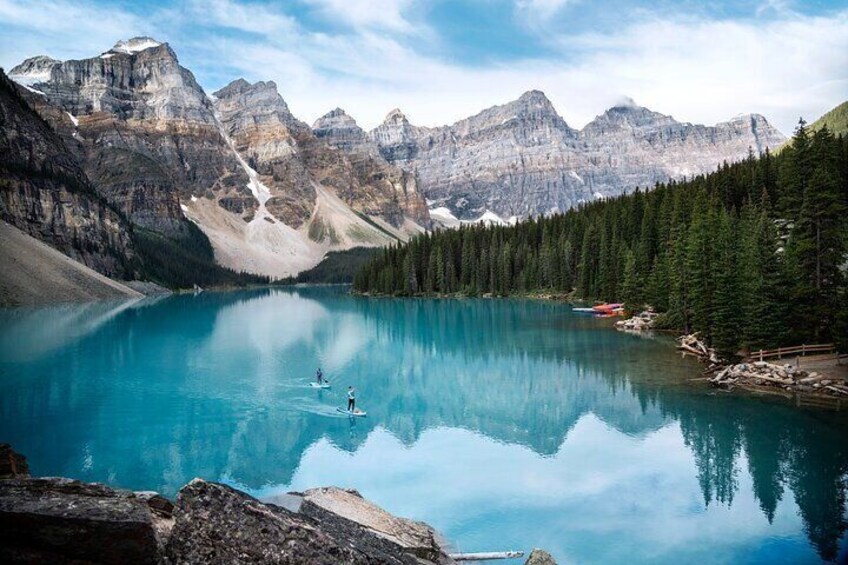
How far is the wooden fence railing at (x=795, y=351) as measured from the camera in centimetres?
4128

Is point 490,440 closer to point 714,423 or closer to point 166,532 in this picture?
point 714,423

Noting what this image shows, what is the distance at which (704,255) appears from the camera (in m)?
57.8

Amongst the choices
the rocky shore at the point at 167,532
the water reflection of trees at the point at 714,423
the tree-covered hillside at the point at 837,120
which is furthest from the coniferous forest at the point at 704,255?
the tree-covered hillside at the point at 837,120

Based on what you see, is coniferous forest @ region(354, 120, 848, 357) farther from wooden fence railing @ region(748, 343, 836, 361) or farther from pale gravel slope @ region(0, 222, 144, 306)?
pale gravel slope @ region(0, 222, 144, 306)

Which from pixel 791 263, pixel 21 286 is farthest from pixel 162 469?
pixel 21 286

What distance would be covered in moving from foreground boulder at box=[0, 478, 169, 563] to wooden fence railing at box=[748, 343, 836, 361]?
43.9 meters

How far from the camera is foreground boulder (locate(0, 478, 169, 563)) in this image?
814 cm

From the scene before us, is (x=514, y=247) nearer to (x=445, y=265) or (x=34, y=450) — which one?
(x=445, y=265)

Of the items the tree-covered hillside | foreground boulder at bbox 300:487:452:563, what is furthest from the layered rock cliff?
the tree-covered hillside

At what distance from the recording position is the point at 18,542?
8156 mm

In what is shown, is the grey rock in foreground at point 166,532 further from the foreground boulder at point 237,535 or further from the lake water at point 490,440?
the lake water at point 490,440

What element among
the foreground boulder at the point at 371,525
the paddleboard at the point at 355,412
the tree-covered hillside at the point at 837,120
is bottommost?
the paddleboard at the point at 355,412

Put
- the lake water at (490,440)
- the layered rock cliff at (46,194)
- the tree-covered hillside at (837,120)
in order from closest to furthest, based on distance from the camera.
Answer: the lake water at (490,440) < the tree-covered hillside at (837,120) < the layered rock cliff at (46,194)

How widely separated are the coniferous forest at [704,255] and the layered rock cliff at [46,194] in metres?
86.4
